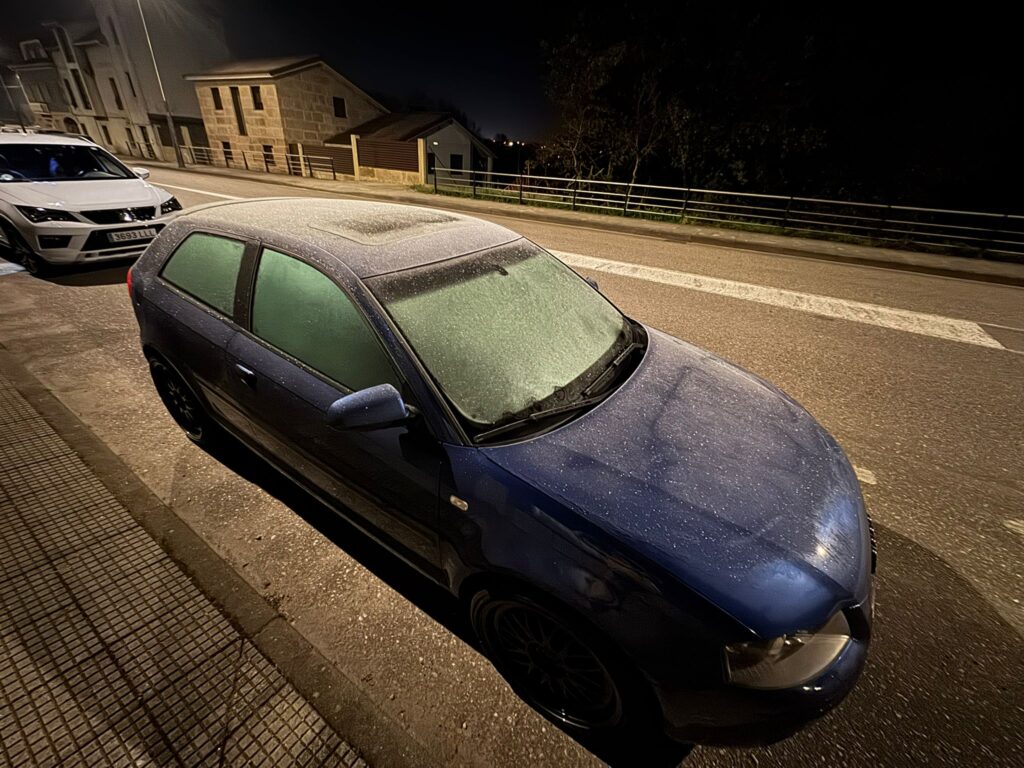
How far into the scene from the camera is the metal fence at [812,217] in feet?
33.5

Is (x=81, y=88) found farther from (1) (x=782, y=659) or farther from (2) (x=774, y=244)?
(1) (x=782, y=659)

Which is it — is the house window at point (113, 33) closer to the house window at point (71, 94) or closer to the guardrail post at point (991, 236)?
the house window at point (71, 94)

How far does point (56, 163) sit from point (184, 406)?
6234 millimetres

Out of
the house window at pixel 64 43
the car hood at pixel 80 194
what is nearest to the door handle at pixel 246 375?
the car hood at pixel 80 194

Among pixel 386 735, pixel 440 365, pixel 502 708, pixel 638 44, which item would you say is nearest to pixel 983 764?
pixel 502 708

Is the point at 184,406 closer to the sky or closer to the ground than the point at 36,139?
closer to the ground

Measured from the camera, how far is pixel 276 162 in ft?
91.9

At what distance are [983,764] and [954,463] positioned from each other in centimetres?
219

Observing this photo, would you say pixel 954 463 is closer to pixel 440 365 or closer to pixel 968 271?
pixel 440 365

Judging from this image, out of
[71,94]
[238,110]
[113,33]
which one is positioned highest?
[113,33]

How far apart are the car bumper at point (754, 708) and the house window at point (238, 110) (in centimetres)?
3716

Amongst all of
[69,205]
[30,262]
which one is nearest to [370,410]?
[69,205]

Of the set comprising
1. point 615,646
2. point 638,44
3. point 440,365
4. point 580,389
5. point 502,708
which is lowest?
point 502,708

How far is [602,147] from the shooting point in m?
19.8
